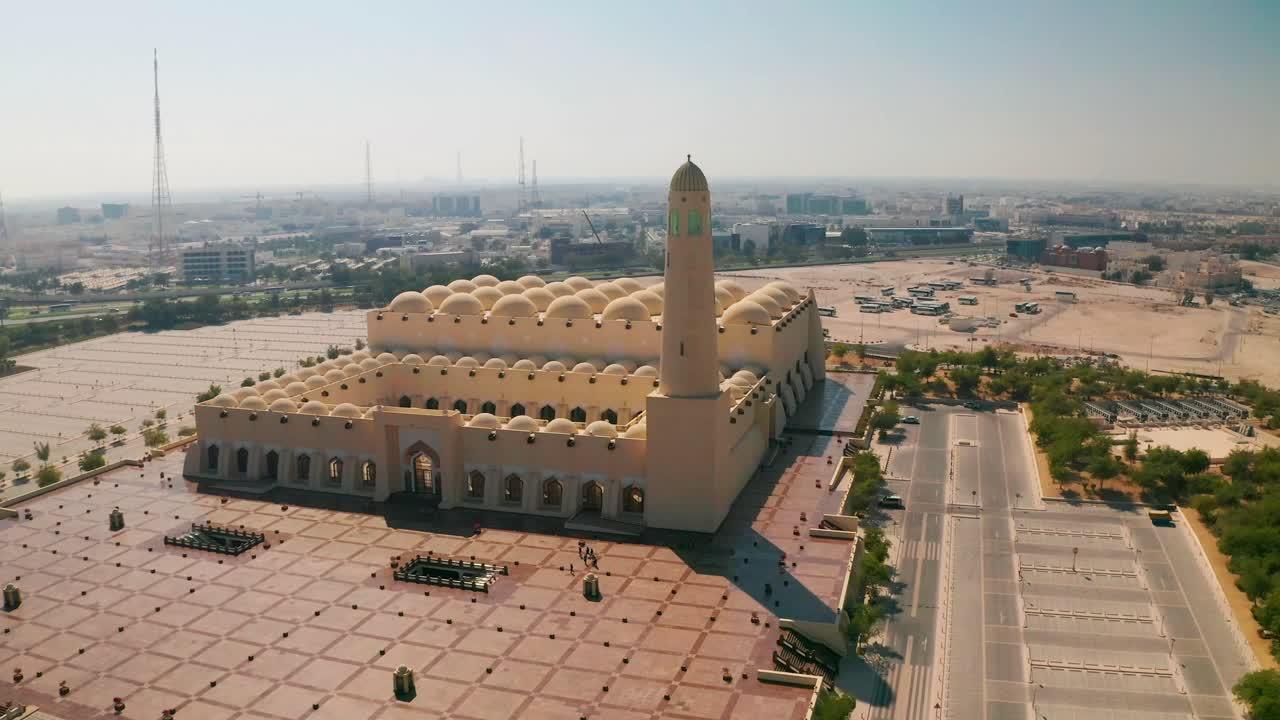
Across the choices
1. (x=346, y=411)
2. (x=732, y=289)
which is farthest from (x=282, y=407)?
(x=732, y=289)

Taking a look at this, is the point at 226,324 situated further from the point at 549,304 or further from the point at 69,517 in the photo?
the point at 69,517

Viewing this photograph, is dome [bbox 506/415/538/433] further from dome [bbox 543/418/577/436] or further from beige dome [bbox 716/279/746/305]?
beige dome [bbox 716/279/746/305]

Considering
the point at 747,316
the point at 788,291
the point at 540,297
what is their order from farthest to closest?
the point at 788,291, the point at 540,297, the point at 747,316

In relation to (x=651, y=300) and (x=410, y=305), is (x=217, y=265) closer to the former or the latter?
(x=410, y=305)

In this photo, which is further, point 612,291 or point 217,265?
point 217,265

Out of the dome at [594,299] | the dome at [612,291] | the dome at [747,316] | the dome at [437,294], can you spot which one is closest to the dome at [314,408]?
the dome at [437,294]

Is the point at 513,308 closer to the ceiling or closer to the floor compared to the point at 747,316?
closer to the ceiling
